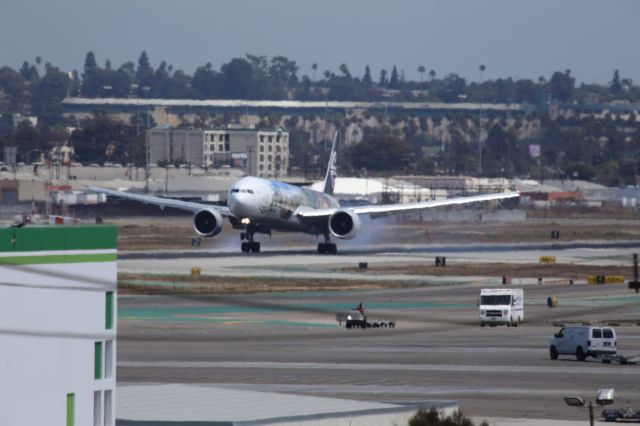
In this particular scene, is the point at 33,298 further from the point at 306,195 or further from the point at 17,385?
the point at 306,195

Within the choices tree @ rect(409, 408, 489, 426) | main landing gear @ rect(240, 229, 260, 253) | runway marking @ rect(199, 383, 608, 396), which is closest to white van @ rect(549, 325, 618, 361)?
runway marking @ rect(199, 383, 608, 396)

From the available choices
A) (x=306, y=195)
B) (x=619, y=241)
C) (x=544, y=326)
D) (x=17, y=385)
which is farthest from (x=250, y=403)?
(x=619, y=241)

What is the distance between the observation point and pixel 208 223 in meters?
116

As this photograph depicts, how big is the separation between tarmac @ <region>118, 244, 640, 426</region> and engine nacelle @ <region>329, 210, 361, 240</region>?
25.0 feet

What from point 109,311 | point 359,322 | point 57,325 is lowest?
point 359,322

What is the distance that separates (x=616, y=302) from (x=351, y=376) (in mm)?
37031

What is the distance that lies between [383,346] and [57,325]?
131 feet

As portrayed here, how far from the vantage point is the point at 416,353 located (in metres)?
63.5

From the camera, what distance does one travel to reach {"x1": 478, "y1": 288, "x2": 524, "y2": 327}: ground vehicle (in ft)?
253

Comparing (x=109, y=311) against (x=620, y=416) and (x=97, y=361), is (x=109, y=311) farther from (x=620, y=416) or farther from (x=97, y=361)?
(x=620, y=416)

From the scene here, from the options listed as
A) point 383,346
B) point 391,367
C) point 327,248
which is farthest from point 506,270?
point 391,367

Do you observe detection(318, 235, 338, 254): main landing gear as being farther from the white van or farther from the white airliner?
the white van

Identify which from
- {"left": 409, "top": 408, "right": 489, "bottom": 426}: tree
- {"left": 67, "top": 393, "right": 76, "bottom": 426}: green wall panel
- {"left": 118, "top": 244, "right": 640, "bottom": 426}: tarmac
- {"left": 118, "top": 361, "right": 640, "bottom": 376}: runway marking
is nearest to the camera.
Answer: {"left": 67, "top": 393, "right": 76, "bottom": 426}: green wall panel

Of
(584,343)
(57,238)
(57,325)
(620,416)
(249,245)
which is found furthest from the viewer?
(249,245)
